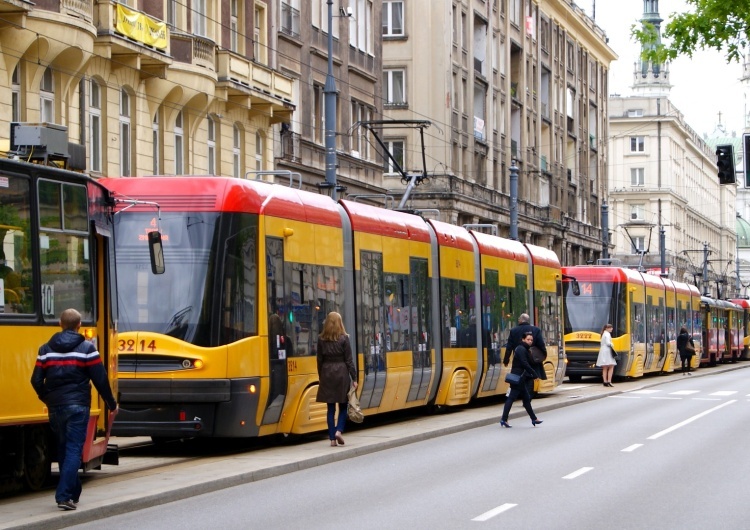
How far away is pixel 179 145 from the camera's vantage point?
35.5 meters

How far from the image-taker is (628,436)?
69.7 ft

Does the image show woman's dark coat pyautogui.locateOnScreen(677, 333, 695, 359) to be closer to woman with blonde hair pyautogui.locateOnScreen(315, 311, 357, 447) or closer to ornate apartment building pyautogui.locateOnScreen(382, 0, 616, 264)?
ornate apartment building pyautogui.locateOnScreen(382, 0, 616, 264)

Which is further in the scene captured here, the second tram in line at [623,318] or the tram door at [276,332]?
the second tram in line at [623,318]

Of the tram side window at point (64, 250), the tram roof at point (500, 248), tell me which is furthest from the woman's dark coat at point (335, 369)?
the tram roof at point (500, 248)

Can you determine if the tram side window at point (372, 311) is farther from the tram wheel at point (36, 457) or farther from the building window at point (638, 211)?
the building window at point (638, 211)

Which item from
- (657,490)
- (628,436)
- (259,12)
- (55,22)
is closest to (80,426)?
(657,490)

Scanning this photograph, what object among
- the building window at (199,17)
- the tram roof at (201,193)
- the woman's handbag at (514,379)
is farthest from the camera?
the building window at (199,17)

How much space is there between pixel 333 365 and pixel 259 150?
76.6ft

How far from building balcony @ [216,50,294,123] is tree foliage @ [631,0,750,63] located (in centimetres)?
1292

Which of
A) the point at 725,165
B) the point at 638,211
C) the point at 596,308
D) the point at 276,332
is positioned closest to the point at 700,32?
the point at 725,165

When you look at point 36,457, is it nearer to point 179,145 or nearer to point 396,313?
point 396,313

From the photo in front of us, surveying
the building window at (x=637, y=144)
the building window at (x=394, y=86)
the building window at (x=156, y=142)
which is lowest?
the building window at (x=156, y=142)

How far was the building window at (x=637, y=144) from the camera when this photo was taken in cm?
13025

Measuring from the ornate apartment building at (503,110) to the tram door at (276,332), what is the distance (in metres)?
32.0
